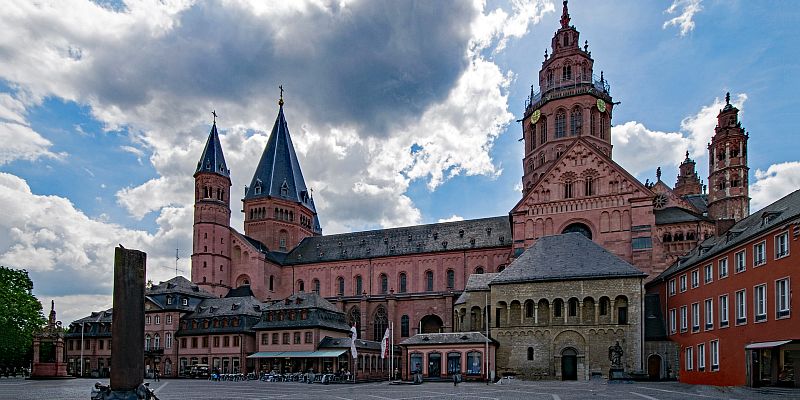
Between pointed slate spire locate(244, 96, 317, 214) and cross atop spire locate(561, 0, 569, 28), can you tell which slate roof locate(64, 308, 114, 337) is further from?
cross atop spire locate(561, 0, 569, 28)

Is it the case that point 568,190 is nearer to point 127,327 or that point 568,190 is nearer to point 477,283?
point 477,283

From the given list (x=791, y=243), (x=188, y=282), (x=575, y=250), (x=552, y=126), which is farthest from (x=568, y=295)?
(x=188, y=282)

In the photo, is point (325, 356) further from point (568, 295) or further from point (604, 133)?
point (604, 133)

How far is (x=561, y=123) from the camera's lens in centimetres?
8388

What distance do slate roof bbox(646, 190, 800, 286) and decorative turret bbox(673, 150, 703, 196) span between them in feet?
172

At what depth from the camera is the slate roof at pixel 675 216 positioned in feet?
219

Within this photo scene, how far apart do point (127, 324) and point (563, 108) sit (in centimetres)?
7332

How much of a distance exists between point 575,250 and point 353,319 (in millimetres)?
36207

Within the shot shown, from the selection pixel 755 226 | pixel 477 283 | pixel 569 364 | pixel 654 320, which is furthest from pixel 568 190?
pixel 755 226

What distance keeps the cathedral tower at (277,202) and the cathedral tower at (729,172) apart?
56891 mm

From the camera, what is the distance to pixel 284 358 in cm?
7300

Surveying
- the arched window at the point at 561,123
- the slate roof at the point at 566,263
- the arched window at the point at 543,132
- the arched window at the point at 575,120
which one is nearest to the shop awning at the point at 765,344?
the slate roof at the point at 566,263

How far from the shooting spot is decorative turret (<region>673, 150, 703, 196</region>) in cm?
10196

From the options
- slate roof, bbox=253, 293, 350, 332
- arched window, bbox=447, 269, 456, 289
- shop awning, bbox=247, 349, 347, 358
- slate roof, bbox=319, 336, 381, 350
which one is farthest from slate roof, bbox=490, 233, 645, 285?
arched window, bbox=447, 269, 456, 289
